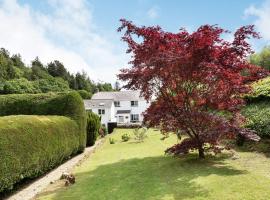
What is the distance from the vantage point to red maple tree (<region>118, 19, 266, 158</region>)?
10.4m

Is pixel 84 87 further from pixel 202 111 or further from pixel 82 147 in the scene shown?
pixel 202 111

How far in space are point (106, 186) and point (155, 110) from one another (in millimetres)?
3466

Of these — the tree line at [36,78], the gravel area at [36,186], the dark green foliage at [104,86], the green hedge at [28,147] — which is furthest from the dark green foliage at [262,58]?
the gravel area at [36,186]

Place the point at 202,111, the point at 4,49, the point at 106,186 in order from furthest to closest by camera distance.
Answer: the point at 4,49 < the point at 202,111 < the point at 106,186

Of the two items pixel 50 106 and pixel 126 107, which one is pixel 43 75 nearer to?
pixel 126 107

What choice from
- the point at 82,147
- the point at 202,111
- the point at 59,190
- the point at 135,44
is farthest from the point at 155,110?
the point at 82,147

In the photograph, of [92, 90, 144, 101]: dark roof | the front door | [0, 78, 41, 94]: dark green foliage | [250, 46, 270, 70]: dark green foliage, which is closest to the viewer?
the front door

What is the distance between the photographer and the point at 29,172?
403 inches

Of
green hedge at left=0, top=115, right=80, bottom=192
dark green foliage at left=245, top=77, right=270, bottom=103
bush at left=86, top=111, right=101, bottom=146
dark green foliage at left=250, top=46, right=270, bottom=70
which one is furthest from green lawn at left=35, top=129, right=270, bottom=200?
dark green foliage at left=250, top=46, right=270, bottom=70

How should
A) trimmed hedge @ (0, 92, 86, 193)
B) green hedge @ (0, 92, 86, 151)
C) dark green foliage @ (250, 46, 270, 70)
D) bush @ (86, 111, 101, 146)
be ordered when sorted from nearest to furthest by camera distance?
1. trimmed hedge @ (0, 92, 86, 193)
2. green hedge @ (0, 92, 86, 151)
3. bush @ (86, 111, 101, 146)
4. dark green foliage @ (250, 46, 270, 70)

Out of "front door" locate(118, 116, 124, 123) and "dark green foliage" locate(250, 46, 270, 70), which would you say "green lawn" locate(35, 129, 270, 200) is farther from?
"dark green foliage" locate(250, 46, 270, 70)

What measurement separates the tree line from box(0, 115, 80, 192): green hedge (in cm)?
5725

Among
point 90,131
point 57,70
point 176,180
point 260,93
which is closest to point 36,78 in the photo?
point 57,70

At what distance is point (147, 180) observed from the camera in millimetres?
9422
